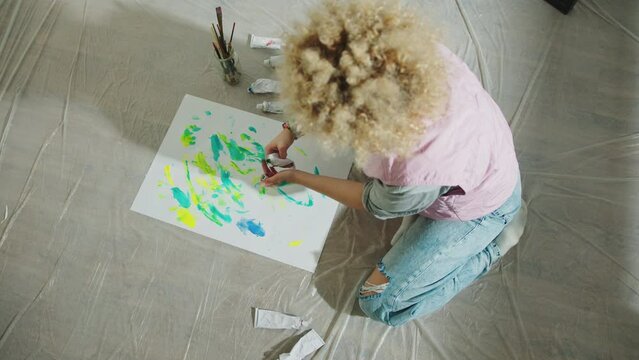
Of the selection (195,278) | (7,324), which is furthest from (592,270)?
(7,324)

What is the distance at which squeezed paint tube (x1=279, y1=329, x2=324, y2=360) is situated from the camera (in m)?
0.93

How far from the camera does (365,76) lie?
52 cm

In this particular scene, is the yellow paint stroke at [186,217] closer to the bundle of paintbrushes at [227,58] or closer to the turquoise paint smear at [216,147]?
the turquoise paint smear at [216,147]

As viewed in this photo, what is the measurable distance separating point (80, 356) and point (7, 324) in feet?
0.63

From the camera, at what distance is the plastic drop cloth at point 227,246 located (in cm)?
96

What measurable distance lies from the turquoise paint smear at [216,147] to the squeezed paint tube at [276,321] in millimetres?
386

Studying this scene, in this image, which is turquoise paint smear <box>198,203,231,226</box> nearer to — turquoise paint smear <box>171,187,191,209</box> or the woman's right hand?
turquoise paint smear <box>171,187,191,209</box>

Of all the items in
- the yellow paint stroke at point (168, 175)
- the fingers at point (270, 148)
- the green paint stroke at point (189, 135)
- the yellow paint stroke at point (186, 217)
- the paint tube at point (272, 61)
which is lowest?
the yellow paint stroke at point (186, 217)

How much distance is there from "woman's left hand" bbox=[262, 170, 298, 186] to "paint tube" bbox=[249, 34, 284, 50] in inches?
16.5

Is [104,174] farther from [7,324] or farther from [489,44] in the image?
[489,44]

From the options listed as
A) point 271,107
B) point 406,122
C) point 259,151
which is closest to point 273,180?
point 259,151

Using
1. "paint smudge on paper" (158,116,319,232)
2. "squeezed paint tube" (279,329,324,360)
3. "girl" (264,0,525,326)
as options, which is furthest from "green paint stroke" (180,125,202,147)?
"squeezed paint tube" (279,329,324,360)

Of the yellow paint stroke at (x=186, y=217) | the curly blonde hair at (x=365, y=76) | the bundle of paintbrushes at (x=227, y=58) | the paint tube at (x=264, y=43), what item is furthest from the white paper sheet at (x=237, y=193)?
the curly blonde hair at (x=365, y=76)

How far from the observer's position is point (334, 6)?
560mm
